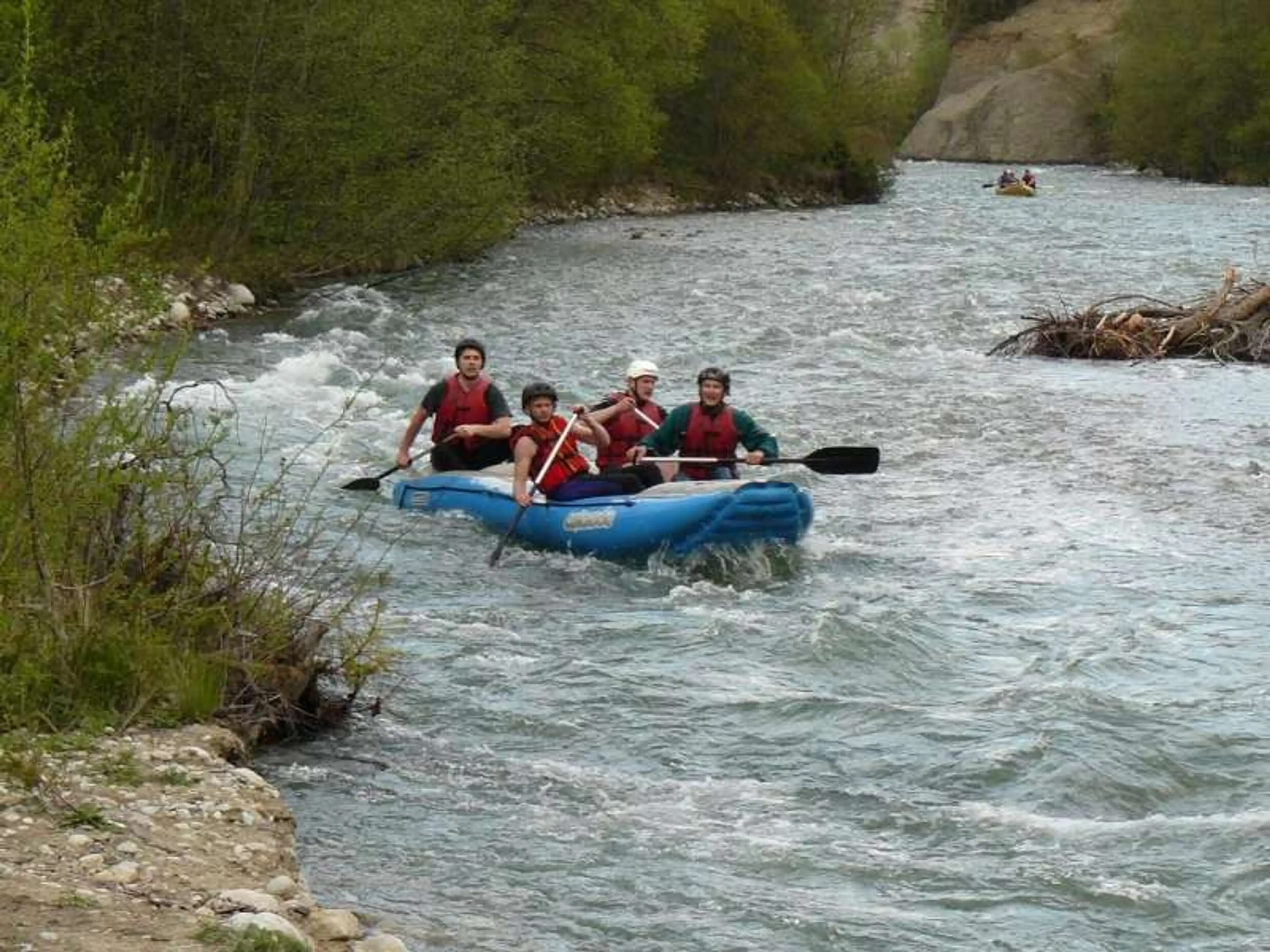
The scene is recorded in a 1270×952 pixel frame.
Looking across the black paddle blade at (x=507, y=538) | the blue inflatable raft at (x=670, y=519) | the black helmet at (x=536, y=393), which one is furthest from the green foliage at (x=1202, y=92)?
the black paddle blade at (x=507, y=538)

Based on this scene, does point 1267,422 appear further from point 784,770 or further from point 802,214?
point 802,214

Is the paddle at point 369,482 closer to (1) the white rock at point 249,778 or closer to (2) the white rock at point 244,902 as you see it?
(1) the white rock at point 249,778

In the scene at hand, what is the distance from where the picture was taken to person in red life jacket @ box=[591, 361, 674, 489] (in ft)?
38.8

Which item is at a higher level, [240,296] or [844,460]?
[240,296]

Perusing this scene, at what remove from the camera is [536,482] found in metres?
11.2

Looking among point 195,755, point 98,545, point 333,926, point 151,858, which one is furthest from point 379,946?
point 98,545

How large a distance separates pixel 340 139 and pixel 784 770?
16605 millimetres

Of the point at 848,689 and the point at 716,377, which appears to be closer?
the point at 848,689

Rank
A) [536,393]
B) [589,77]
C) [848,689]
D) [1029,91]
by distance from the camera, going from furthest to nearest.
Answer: [1029,91]
[589,77]
[536,393]
[848,689]

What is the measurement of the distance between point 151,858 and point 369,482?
7.06 metres

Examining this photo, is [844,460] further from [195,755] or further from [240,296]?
[240,296]

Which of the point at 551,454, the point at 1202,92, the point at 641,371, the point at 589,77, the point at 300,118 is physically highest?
the point at 1202,92

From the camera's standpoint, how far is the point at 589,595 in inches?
394

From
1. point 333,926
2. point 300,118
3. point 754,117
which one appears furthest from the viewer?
point 754,117
